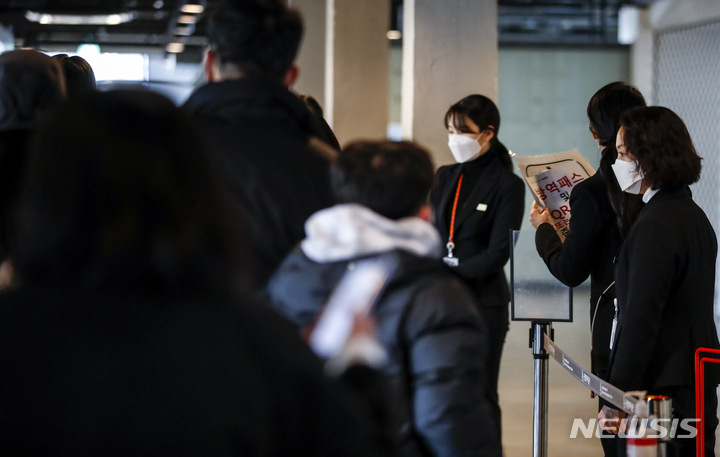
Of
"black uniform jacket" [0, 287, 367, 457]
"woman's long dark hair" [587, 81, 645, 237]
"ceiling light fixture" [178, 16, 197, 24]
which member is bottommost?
"black uniform jacket" [0, 287, 367, 457]

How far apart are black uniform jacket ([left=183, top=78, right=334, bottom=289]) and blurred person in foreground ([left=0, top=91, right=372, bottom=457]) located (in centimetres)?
94

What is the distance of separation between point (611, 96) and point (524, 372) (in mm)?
4460

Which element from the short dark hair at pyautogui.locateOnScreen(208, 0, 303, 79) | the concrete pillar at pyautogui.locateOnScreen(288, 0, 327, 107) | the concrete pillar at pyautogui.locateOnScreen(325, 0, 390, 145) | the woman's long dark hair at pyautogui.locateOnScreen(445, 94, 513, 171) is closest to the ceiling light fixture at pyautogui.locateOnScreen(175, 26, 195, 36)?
the concrete pillar at pyautogui.locateOnScreen(288, 0, 327, 107)

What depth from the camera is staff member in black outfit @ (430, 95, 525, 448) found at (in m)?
4.20

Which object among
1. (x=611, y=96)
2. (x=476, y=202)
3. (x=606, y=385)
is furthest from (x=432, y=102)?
(x=606, y=385)

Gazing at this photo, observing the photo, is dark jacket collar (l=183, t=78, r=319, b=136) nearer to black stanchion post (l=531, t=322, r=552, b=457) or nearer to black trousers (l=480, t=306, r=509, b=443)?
black stanchion post (l=531, t=322, r=552, b=457)

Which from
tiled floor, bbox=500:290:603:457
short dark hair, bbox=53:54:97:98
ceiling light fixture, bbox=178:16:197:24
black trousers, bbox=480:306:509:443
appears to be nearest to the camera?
short dark hair, bbox=53:54:97:98

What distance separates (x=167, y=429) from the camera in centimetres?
74

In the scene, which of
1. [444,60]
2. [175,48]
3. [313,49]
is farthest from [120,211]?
[175,48]

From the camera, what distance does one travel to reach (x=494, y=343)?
13.5 feet

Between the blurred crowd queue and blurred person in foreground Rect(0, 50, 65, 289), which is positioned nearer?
the blurred crowd queue

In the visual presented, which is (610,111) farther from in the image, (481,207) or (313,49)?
(313,49)

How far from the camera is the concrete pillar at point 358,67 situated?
25.5 ft

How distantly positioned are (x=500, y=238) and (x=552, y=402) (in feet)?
7.84
